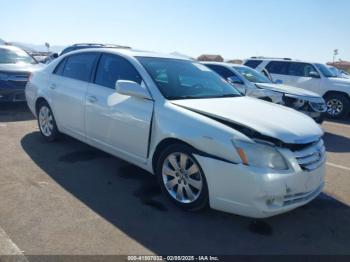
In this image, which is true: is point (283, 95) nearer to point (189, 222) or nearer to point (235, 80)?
point (235, 80)

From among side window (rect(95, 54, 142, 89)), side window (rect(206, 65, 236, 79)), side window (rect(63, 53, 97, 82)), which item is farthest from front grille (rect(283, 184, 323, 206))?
side window (rect(206, 65, 236, 79))

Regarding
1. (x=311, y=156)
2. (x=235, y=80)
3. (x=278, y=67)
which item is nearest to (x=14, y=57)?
(x=235, y=80)

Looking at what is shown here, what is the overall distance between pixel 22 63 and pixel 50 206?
6.88m

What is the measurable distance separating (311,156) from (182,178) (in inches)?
52.8

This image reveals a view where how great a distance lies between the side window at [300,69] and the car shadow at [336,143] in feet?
12.1

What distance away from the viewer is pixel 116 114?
14.2 ft

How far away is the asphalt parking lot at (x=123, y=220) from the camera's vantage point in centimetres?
309

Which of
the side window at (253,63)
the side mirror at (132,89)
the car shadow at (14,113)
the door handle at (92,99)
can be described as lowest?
the car shadow at (14,113)

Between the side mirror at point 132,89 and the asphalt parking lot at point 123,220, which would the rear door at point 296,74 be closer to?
the asphalt parking lot at point 123,220

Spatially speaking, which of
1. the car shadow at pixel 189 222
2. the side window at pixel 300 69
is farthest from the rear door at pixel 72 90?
the side window at pixel 300 69

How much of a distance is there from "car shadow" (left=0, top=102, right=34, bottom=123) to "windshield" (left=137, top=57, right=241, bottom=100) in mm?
4551

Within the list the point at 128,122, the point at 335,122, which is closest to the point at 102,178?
the point at 128,122

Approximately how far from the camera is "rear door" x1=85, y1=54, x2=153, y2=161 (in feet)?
13.4

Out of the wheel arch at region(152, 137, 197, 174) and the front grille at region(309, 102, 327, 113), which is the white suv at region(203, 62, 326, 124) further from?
the wheel arch at region(152, 137, 197, 174)
